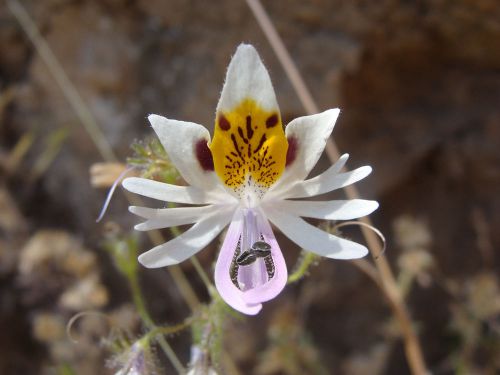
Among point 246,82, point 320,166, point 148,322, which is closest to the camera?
point 246,82

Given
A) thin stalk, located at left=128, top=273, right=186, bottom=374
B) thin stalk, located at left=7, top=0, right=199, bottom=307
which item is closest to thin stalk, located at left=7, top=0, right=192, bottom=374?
thin stalk, located at left=7, top=0, right=199, bottom=307

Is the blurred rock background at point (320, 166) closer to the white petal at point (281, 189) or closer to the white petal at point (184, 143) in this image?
the white petal at point (281, 189)

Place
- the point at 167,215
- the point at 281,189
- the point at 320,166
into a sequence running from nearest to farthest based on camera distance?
the point at 167,215 → the point at 281,189 → the point at 320,166

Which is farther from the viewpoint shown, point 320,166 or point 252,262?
point 320,166

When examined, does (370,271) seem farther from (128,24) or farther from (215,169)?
(128,24)

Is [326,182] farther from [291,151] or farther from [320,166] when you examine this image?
[320,166]

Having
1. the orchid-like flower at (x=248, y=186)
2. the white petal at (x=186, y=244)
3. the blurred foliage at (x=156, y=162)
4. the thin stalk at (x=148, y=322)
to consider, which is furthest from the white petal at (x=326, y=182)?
the thin stalk at (x=148, y=322)

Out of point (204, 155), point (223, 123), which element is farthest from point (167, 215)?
point (223, 123)

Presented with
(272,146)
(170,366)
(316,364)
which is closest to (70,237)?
(170,366)

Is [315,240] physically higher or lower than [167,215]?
lower
